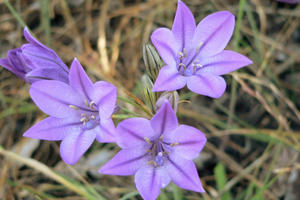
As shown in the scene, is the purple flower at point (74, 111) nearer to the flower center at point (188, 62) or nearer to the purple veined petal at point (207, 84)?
the purple veined petal at point (207, 84)

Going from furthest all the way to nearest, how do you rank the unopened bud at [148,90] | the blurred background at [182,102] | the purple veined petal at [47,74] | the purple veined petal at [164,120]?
the blurred background at [182,102] < the unopened bud at [148,90] < the purple veined petal at [47,74] < the purple veined petal at [164,120]

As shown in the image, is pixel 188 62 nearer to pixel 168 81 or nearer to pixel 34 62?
pixel 168 81

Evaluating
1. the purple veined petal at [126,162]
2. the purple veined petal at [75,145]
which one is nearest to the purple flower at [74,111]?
the purple veined petal at [75,145]

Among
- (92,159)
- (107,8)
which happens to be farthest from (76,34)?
(92,159)

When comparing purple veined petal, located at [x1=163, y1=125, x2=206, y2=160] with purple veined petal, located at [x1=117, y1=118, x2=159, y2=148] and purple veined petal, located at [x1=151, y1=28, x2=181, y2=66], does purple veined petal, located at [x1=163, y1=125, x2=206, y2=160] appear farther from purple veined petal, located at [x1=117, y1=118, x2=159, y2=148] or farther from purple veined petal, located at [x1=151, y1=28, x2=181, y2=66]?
purple veined petal, located at [x1=151, y1=28, x2=181, y2=66]

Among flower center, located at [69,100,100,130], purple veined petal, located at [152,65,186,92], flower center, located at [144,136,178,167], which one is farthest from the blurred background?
purple veined petal, located at [152,65,186,92]
